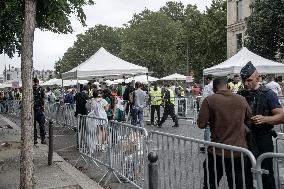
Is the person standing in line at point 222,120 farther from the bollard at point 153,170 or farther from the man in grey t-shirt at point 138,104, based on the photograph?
the man in grey t-shirt at point 138,104

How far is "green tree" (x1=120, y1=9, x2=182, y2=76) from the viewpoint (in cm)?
6991

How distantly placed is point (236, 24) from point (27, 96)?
4518cm

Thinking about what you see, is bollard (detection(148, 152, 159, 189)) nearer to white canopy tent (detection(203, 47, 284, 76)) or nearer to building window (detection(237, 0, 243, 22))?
white canopy tent (detection(203, 47, 284, 76))

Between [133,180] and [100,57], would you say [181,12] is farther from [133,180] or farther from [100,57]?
[133,180]

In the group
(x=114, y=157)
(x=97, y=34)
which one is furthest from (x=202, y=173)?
(x=97, y=34)

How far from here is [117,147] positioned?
24.6 feet

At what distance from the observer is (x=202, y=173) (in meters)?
5.12

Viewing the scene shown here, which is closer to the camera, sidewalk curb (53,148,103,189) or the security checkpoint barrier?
the security checkpoint barrier

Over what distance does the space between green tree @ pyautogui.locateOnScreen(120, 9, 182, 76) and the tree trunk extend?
63205mm

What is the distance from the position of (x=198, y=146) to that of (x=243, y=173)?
2.74ft

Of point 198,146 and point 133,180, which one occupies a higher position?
point 198,146

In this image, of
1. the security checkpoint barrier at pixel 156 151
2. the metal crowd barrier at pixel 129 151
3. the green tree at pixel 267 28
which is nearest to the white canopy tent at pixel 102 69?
the security checkpoint barrier at pixel 156 151

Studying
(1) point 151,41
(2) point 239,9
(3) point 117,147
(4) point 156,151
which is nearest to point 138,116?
(3) point 117,147

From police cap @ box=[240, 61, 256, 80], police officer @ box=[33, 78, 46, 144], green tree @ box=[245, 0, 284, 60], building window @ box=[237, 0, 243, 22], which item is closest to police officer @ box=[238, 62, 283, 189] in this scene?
police cap @ box=[240, 61, 256, 80]
